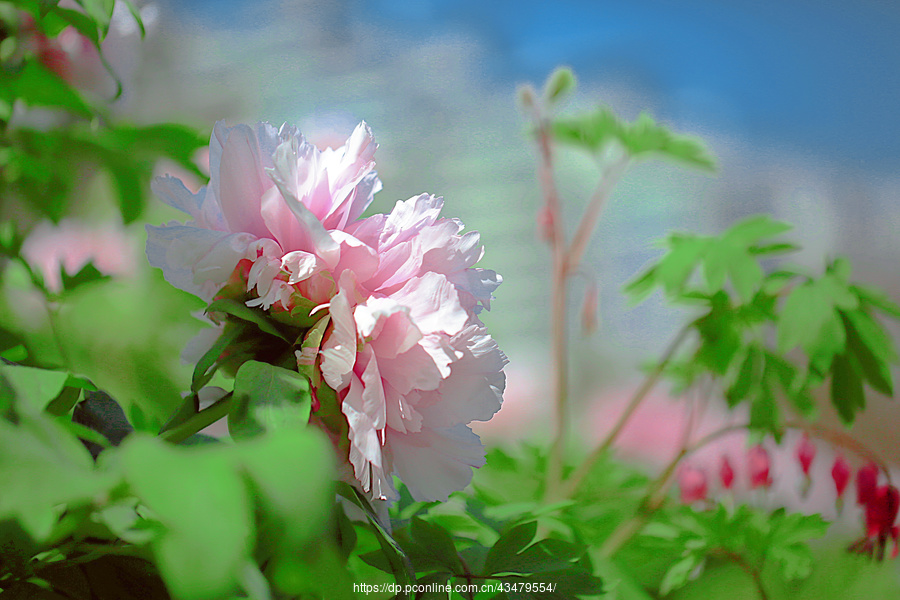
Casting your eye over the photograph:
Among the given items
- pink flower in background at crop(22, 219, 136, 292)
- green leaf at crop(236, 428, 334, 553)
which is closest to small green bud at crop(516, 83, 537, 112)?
green leaf at crop(236, 428, 334, 553)

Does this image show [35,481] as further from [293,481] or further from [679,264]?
[679,264]

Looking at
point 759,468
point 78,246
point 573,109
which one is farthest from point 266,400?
point 573,109

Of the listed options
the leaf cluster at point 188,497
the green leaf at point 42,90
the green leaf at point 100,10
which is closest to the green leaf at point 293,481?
the leaf cluster at point 188,497

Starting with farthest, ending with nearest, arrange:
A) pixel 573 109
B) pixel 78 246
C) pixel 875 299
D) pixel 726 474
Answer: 1. pixel 573 109
2. pixel 78 246
3. pixel 726 474
4. pixel 875 299

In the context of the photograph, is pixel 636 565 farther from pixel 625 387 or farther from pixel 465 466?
pixel 625 387

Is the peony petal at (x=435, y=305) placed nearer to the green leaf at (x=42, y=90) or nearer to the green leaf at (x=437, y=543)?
the green leaf at (x=437, y=543)

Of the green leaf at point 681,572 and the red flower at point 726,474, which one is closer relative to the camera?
the green leaf at point 681,572
